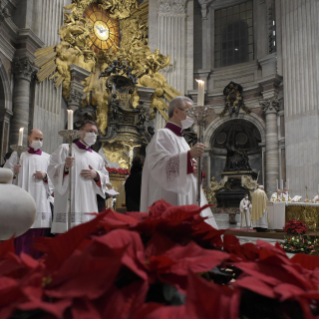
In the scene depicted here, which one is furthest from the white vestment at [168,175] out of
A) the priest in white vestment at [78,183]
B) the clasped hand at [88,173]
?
the priest in white vestment at [78,183]

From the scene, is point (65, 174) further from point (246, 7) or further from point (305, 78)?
point (246, 7)

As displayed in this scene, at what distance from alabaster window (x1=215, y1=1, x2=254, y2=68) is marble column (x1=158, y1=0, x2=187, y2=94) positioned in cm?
215

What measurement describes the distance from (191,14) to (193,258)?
19.8 m

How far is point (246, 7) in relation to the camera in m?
18.5

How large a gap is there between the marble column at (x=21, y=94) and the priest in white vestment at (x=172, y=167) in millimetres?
9037

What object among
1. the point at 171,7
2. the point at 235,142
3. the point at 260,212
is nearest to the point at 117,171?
the point at 260,212

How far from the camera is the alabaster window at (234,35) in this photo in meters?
18.3

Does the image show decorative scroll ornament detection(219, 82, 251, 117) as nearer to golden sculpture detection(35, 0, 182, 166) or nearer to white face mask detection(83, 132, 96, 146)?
golden sculpture detection(35, 0, 182, 166)

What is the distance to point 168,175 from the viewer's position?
2576 millimetres

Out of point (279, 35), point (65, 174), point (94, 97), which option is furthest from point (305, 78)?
point (65, 174)

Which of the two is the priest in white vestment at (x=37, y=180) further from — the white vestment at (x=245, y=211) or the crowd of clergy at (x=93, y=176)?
the white vestment at (x=245, y=211)

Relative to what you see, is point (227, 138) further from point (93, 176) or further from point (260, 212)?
point (93, 176)

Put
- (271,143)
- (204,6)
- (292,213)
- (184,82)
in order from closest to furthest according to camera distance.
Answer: (292,213)
(271,143)
(184,82)
(204,6)

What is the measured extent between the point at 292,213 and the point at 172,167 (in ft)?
27.4
